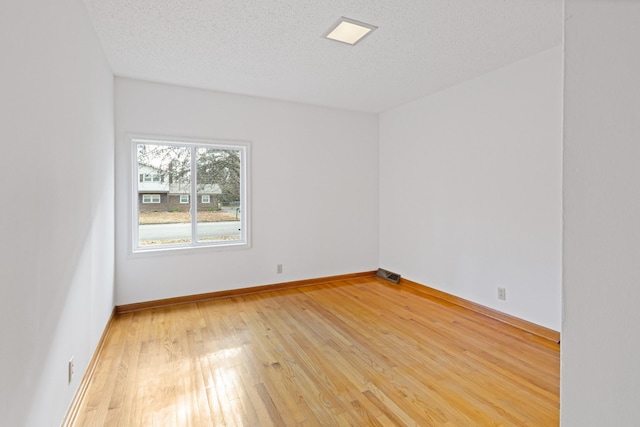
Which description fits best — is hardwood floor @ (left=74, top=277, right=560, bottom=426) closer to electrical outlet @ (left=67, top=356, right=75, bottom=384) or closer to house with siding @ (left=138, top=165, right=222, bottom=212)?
electrical outlet @ (left=67, top=356, right=75, bottom=384)

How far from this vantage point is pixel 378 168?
498 cm

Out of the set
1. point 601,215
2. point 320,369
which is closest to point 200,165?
point 320,369

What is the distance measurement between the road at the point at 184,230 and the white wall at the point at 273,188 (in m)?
0.22

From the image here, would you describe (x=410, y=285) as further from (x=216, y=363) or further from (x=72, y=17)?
(x=72, y=17)

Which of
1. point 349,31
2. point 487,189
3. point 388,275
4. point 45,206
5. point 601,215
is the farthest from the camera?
point 388,275

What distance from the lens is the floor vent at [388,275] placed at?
14.9 ft

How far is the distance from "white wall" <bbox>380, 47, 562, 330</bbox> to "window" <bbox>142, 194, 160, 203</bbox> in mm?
3223

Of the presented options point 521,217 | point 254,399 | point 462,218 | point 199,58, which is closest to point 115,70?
point 199,58

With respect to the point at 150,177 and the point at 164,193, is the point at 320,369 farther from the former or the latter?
the point at 150,177

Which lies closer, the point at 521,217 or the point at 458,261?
the point at 521,217

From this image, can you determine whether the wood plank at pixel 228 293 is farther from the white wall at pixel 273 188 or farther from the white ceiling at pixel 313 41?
the white ceiling at pixel 313 41

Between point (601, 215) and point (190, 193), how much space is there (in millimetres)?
3970

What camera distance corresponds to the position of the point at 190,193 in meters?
3.88

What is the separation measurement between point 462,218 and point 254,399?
2.90 metres
